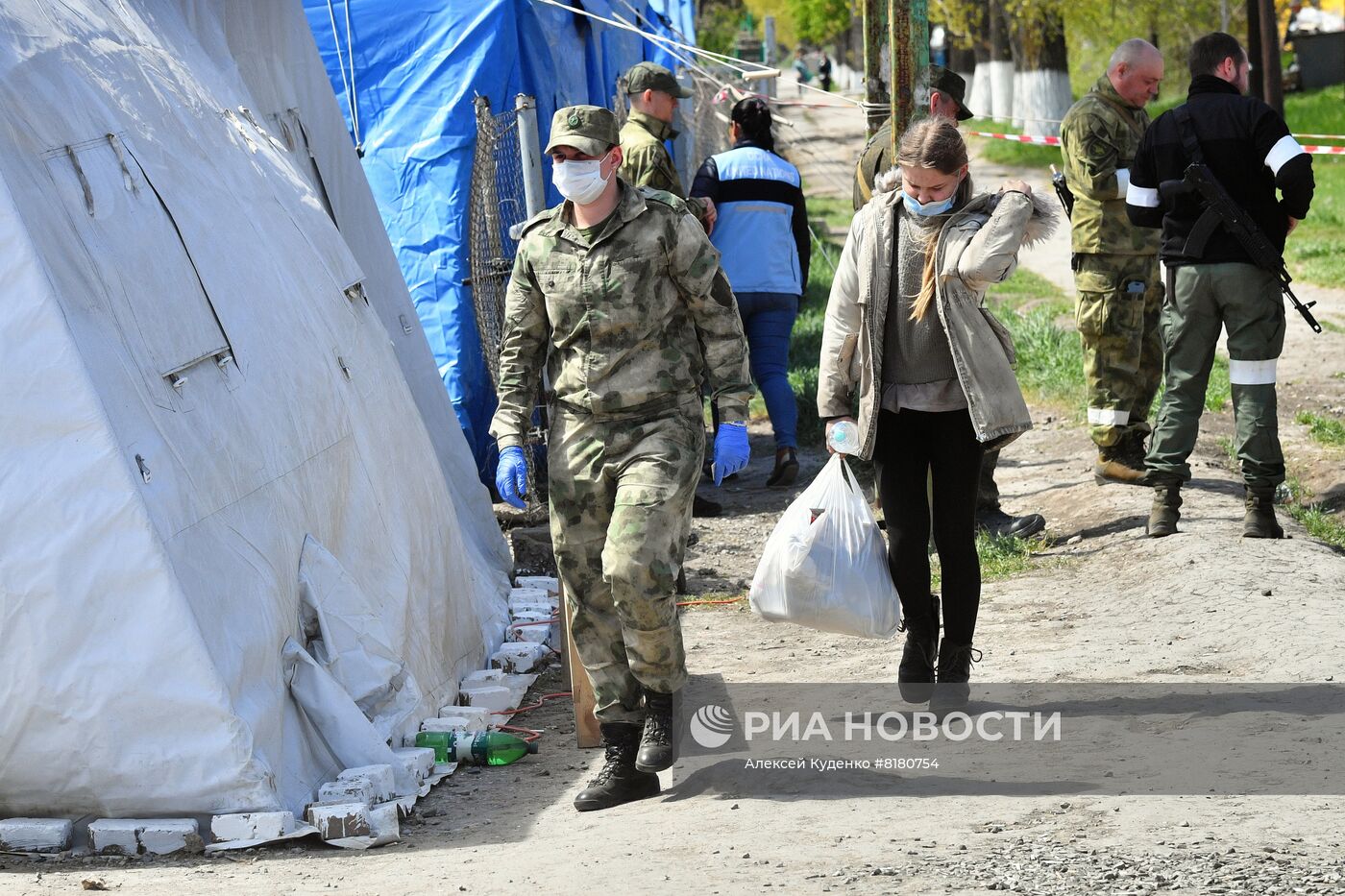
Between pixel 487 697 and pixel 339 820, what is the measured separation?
157 cm

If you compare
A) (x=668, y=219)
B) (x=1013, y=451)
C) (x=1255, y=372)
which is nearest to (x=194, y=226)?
(x=668, y=219)

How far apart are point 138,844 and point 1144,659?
11.2 ft

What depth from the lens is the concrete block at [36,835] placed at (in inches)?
161

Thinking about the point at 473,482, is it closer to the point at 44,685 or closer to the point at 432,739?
the point at 432,739

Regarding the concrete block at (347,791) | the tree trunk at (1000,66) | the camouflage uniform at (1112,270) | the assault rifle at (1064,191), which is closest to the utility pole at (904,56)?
the camouflage uniform at (1112,270)

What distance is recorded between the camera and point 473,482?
299 inches

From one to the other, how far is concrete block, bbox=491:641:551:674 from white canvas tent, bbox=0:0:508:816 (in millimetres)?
155

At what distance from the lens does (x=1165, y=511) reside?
288 inches

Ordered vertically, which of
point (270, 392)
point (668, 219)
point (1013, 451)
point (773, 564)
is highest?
point (668, 219)

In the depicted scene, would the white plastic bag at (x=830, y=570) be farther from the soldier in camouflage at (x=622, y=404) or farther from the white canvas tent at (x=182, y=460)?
the white canvas tent at (x=182, y=460)

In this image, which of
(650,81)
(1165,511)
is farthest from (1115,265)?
(650,81)

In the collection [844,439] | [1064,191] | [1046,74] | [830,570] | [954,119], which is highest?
[1046,74]

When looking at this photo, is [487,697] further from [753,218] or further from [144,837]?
[753,218]

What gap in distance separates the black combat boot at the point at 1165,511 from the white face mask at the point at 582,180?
3.65 metres
